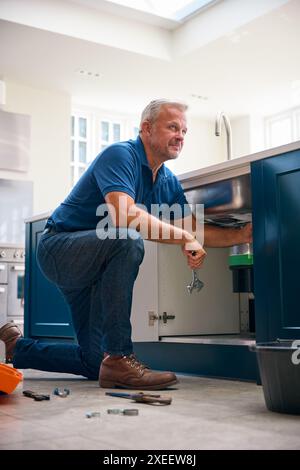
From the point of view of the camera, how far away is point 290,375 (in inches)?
59.4

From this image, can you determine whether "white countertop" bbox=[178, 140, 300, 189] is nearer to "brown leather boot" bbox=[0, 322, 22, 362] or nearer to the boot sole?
the boot sole

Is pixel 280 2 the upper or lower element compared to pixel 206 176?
upper

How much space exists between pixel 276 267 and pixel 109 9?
4.78 metres

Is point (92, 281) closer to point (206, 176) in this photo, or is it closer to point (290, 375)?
point (206, 176)

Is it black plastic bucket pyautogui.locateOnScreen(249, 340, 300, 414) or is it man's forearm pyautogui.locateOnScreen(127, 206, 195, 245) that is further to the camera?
man's forearm pyautogui.locateOnScreen(127, 206, 195, 245)

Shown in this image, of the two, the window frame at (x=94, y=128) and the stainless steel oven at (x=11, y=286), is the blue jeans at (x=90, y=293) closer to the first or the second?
the stainless steel oven at (x=11, y=286)

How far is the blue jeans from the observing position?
204 centimetres

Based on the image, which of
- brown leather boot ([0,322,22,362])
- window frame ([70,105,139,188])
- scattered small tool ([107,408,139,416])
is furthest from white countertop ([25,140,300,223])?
window frame ([70,105,139,188])

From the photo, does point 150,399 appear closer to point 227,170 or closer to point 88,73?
point 227,170

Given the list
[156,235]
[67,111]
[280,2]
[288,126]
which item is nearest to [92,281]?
[156,235]

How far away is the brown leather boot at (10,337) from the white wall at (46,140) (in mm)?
4366

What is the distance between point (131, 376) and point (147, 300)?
59cm

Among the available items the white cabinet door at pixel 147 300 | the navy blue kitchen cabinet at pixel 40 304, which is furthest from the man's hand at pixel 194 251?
the navy blue kitchen cabinet at pixel 40 304

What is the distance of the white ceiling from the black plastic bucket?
15.6ft
